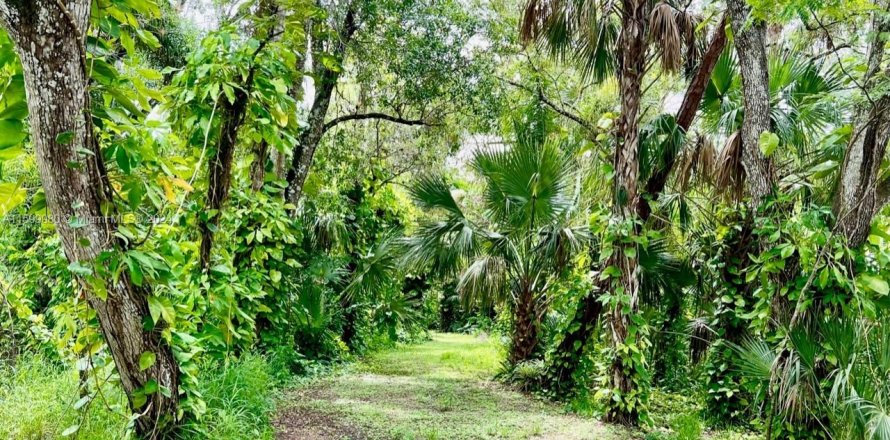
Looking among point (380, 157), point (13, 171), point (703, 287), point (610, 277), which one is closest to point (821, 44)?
point (703, 287)

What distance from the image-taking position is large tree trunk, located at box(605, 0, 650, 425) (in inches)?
179

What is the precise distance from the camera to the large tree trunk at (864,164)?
3226 millimetres

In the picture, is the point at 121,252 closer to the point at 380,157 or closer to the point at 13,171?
the point at 13,171

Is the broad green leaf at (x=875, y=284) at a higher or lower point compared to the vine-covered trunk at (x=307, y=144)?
lower

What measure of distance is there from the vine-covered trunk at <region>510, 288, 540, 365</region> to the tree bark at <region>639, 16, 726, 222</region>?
184 centimetres

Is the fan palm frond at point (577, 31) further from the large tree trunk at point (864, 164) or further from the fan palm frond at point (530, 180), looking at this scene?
the large tree trunk at point (864, 164)

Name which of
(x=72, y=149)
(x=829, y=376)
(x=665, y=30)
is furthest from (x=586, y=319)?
(x=72, y=149)

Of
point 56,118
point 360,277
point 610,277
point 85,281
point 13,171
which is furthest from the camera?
point 360,277

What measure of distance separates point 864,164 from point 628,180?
163 centimetres

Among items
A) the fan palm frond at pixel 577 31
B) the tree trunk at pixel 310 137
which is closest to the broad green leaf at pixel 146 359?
the tree trunk at pixel 310 137

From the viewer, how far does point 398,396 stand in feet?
18.2

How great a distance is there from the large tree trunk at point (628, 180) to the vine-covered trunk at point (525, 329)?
1.90m

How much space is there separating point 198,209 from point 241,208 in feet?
6.04

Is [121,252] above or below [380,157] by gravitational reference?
below
